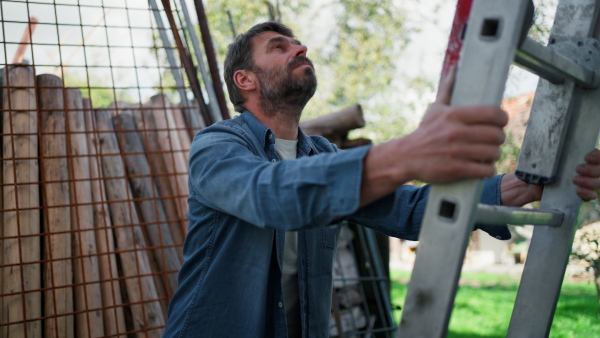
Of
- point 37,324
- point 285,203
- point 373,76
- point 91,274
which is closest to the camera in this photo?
point 285,203

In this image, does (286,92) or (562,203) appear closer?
(562,203)

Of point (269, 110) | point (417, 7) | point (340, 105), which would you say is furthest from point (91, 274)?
point (340, 105)

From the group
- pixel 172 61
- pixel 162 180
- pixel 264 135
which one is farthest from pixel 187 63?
pixel 264 135

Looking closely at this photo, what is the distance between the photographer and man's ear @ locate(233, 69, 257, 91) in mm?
2107

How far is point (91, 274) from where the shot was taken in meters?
2.97

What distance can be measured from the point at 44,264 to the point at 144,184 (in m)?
0.74

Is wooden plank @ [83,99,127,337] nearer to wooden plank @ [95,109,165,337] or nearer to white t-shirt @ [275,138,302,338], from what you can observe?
wooden plank @ [95,109,165,337]

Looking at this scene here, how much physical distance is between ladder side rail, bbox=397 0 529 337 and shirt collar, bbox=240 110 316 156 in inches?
36.9

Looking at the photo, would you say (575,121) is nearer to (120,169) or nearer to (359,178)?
(359,178)

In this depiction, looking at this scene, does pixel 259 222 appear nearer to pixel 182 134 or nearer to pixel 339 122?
pixel 182 134

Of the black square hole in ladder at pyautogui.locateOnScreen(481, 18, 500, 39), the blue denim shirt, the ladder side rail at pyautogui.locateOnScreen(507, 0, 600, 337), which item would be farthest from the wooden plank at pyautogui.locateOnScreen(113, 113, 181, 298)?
the black square hole in ladder at pyautogui.locateOnScreen(481, 18, 500, 39)

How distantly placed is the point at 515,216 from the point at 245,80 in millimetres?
1232

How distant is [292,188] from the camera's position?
1109 mm

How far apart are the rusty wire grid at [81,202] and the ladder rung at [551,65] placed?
2060mm
